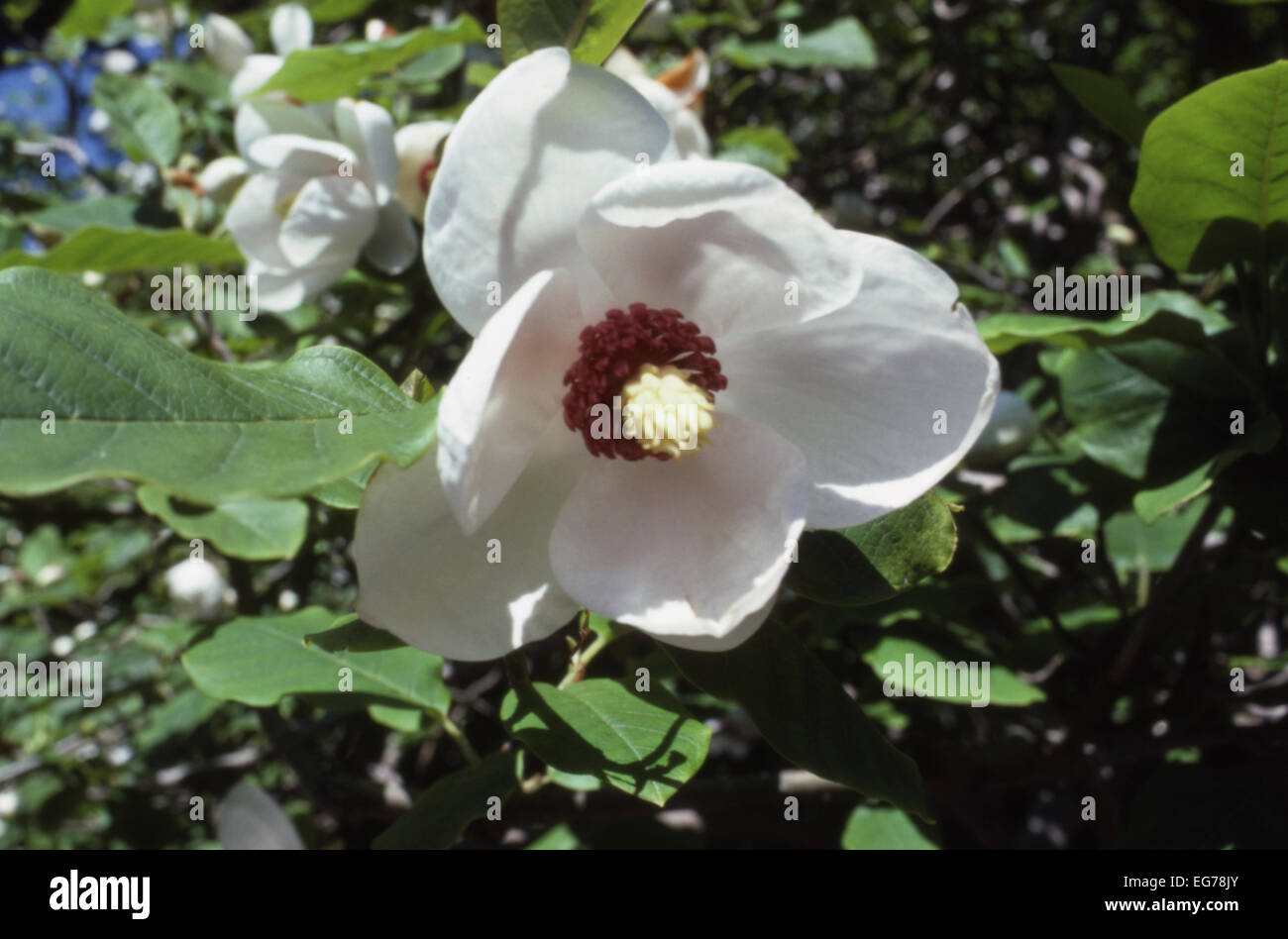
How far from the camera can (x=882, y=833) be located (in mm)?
1631

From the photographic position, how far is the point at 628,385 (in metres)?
0.83

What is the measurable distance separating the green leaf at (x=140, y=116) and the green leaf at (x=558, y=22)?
4.99 feet

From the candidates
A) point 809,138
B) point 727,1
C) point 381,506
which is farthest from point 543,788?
point 809,138

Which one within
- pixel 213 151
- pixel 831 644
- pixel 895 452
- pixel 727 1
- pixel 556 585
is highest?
pixel 727 1

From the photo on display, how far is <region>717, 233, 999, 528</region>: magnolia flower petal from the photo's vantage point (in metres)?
0.80

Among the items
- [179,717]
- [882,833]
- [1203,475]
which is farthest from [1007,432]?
[179,717]

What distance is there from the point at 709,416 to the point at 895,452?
164mm

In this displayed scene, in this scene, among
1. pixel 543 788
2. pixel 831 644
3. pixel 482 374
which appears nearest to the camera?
pixel 482 374

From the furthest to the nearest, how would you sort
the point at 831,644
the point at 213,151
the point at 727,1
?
the point at 727,1, the point at 213,151, the point at 831,644

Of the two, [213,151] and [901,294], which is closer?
[901,294]

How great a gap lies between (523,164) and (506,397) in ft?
0.62

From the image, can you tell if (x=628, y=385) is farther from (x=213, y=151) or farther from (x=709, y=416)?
(x=213, y=151)

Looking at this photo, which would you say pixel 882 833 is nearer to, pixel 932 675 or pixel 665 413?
pixel 932 675

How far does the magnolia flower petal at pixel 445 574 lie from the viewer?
2.46 ft
